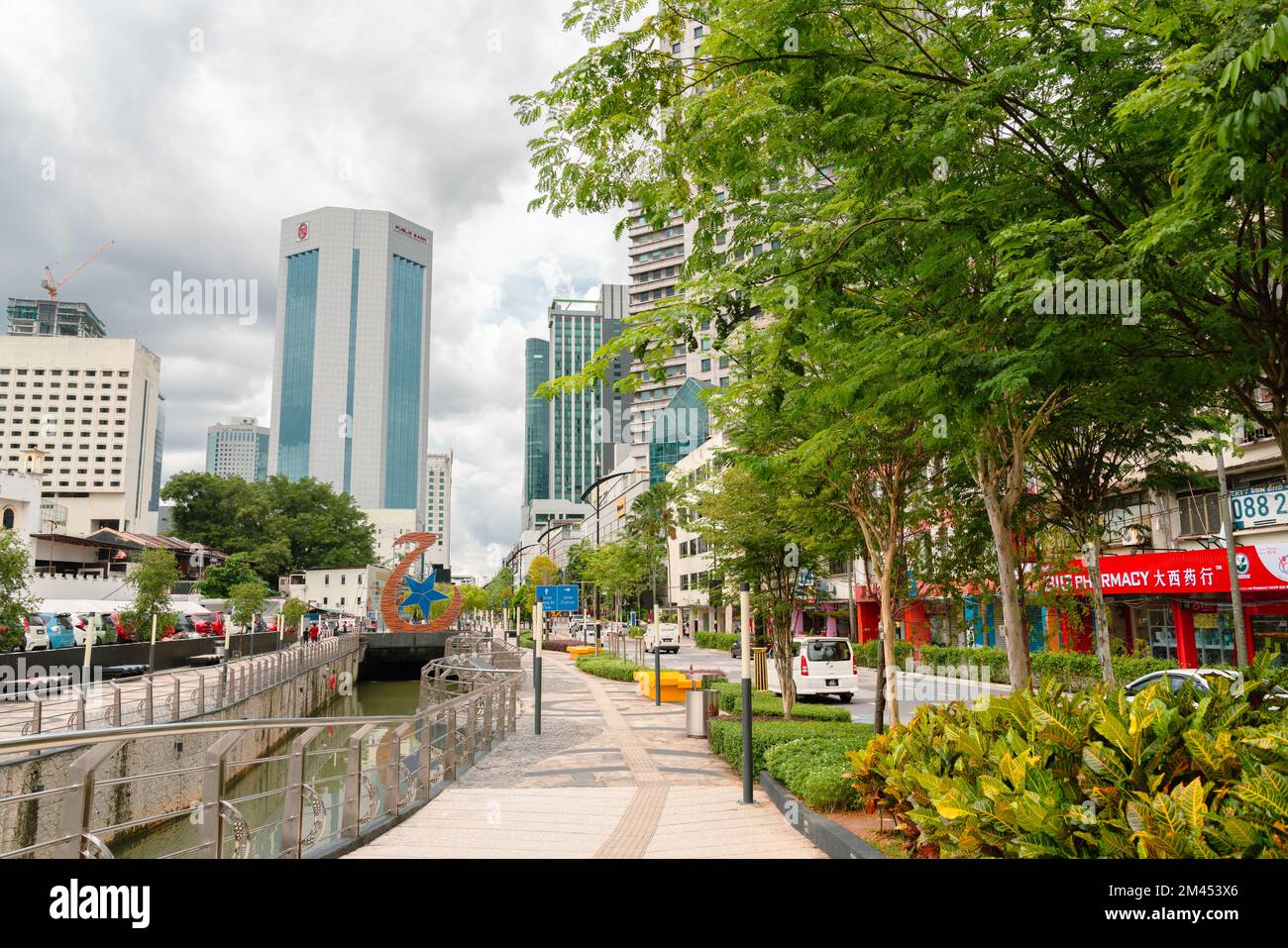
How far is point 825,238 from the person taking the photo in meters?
6.28

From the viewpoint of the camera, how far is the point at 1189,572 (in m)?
25.1

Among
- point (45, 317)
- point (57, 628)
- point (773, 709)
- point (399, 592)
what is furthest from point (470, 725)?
point (45, 317)

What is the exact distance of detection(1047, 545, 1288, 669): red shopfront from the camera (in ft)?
76.1

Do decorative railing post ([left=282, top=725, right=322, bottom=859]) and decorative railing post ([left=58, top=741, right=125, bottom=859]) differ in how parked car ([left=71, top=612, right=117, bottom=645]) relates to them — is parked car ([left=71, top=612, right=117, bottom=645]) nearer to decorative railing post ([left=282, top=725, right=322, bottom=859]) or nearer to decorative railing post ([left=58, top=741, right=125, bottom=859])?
decorative railing post ([left=282, top=725, right=322, bottom=859])

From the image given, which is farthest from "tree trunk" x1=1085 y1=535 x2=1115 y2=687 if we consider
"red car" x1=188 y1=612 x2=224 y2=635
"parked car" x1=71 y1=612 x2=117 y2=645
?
"red car" x1=188 y1=612 x2=224 y2=635

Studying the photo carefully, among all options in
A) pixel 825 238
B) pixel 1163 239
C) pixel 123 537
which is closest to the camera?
pixel 1163 239

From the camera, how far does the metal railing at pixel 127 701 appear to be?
52.0 feet

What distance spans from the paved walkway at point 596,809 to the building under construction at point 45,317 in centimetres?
21609

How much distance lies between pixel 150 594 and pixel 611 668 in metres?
18.6

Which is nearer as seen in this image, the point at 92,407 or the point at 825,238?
the point at 825,238
